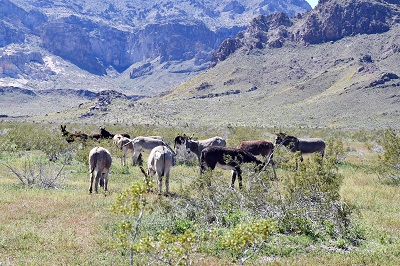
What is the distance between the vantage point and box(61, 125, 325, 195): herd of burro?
49.5 feet

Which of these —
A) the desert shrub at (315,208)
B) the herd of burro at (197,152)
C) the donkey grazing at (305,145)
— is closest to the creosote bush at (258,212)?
the desert shrub at (315,208)

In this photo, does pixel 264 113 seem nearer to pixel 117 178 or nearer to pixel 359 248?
pixel 117 178

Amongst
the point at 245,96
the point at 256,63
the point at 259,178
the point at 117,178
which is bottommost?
the point at 117,178

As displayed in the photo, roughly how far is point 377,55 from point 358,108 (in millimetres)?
61810

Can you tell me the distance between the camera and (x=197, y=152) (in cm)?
2170

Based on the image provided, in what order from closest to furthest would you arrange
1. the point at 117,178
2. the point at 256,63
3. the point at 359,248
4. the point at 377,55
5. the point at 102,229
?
the point at 359,248, the point at 102,229, the point at 117,178, the point at 377,55, the point at 256,63

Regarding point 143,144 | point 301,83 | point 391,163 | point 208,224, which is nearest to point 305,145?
point 391,163

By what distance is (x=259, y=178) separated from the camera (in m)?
11.8

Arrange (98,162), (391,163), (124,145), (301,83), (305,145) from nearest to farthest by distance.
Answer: (98,162) < (391,163) < (305,145) < (124,145) < (301,83)

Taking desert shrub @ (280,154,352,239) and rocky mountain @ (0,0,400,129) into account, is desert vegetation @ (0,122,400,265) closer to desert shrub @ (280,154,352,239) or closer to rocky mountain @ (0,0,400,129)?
desert shrub @ (280,154,352,239)

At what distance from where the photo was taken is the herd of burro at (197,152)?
15.1 m

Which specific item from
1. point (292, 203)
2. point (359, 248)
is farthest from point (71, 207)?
point (359, 248)

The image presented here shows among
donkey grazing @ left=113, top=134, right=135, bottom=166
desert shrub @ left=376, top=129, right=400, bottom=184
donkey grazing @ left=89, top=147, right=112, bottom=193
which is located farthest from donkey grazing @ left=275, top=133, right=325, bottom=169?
donkey grazing @ left=89, top=147, right=112, bottom=193

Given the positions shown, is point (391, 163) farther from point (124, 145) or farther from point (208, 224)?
point (124, 145)
